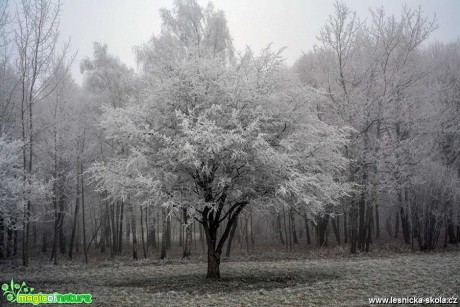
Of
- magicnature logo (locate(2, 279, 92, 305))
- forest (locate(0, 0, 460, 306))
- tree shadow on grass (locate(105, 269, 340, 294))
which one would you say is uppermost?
forest (locate(0, 0, 460, 306))

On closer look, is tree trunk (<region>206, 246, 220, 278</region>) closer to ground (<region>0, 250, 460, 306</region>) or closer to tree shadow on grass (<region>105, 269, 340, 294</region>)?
tree shadow on grass (<region>105, 269, 340, 294</region>)

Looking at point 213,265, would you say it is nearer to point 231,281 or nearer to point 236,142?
point 231,281

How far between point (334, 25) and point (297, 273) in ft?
47.1

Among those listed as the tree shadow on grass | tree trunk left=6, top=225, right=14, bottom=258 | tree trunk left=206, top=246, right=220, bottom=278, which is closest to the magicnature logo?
the tree shadow on grass

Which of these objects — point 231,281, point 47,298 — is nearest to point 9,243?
point 47,298

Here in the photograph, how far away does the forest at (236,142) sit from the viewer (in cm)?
1159

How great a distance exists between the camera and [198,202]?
38.1 feet

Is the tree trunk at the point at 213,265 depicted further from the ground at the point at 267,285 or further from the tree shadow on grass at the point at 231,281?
the ground at the point at 267,285

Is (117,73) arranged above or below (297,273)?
above

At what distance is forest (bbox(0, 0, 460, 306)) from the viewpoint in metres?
11.6

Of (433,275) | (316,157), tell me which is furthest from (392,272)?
(316,157)

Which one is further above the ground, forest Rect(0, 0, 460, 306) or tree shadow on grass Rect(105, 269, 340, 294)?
forest Rect(0, 0, 460, 306)

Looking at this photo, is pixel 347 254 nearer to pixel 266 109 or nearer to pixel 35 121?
pixel 266 109

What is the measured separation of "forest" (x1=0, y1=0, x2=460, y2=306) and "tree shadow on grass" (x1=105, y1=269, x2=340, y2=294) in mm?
138
